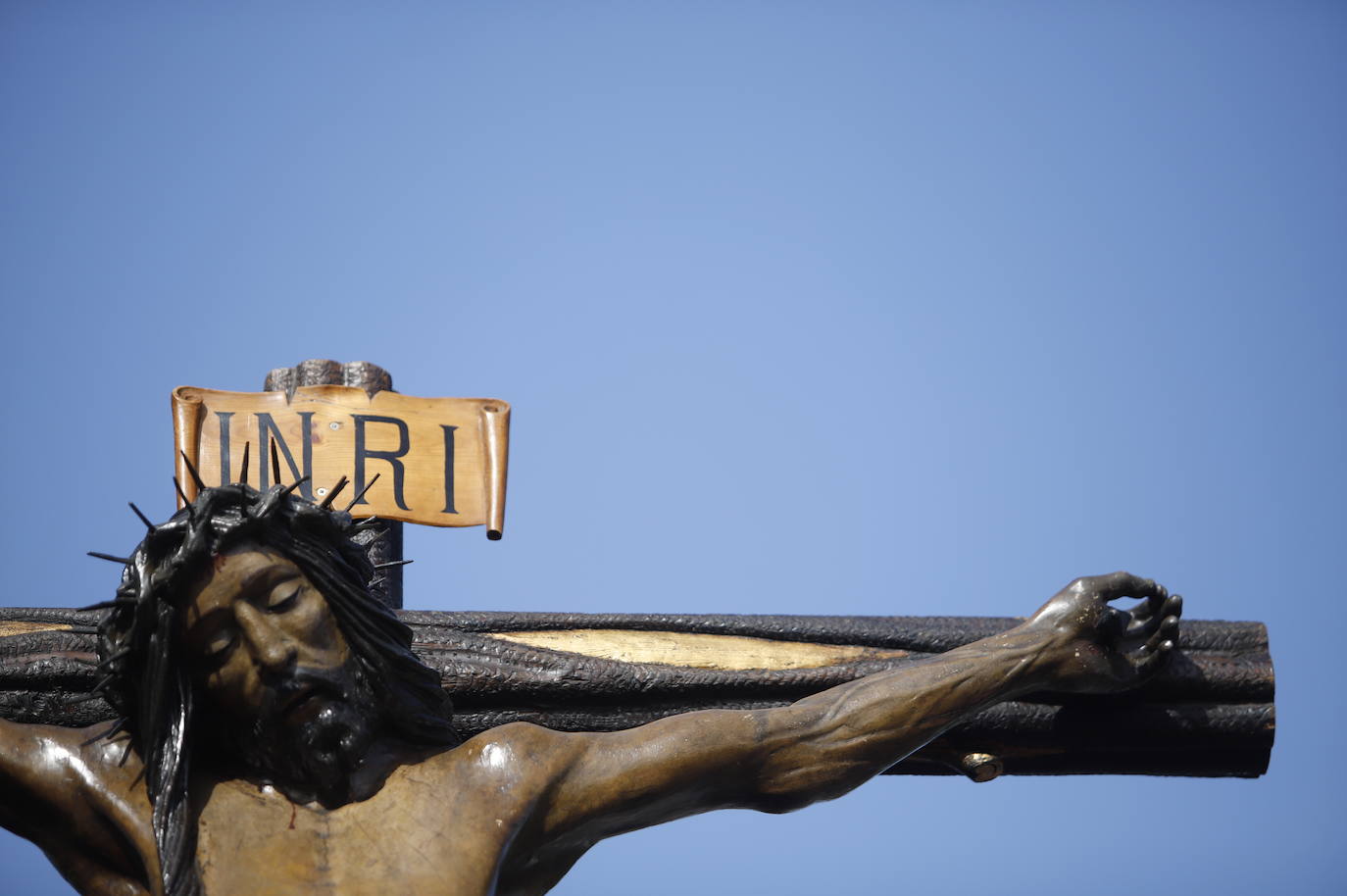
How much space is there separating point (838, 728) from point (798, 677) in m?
0.21

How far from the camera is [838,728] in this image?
3.54 metres

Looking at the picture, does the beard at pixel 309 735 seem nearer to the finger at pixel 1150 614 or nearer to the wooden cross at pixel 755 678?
the wooden cross at pixel 755 678

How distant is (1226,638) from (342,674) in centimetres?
162

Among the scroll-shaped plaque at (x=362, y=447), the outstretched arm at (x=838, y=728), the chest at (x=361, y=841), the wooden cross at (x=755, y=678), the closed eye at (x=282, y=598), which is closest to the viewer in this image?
the chest at (x=361, y=841)

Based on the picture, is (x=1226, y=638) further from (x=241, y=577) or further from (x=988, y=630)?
(x=241, y=577)

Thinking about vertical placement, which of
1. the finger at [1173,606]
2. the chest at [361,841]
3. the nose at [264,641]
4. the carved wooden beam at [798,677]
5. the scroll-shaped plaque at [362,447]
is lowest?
the chest at [361,841]

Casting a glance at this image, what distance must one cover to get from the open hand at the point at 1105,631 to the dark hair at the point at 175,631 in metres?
1.09

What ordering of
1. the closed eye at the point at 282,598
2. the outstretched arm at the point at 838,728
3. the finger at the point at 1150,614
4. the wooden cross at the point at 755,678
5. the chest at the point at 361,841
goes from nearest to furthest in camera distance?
the chest at the point at 361,841 → the closed eye at the point at 282,598 → the outstretched arm at the point at 838,728 → the wooden cross at the point at 755,678 → the finger at the point at 1150,614

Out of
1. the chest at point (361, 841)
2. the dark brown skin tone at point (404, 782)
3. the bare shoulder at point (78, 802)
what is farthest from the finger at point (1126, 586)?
the bare shoulder at point (78, 802)

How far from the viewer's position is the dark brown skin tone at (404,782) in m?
3.21

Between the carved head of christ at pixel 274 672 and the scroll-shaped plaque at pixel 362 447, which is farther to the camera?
the scroll-shaped plaque at pixel 362 447

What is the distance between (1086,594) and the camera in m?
3.75

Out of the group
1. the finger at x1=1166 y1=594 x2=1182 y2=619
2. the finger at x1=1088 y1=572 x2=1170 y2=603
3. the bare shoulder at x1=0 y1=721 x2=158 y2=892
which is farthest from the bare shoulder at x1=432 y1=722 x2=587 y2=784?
the finger at x1=1166 y1=594 x2=1182 y2=619

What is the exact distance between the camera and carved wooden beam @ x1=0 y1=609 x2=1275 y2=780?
368cm
